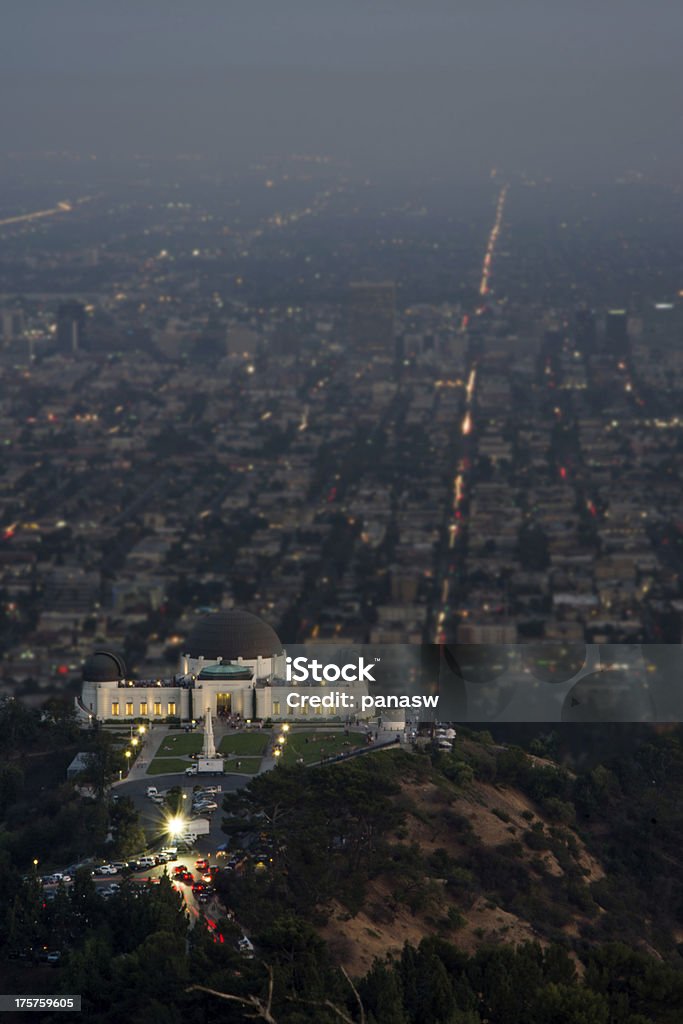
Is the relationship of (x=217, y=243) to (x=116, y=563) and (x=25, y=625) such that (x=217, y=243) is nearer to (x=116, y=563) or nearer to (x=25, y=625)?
(x=116, y=563)

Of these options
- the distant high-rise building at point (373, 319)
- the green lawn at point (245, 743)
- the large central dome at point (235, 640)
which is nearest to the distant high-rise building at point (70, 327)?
the distant high-rise building at point (373, 319)

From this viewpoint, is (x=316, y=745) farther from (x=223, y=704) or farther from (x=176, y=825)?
(x=176, y=825)

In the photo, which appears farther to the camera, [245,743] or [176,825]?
[245,743]

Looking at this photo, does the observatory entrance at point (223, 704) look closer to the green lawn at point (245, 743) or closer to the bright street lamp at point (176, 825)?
the green lawn at point (245, 743)

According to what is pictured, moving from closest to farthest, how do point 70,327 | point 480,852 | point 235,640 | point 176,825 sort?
point 176,825 → point 480,852 → point 235,640 → point 70,327

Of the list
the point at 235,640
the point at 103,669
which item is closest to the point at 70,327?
the point at 235,640

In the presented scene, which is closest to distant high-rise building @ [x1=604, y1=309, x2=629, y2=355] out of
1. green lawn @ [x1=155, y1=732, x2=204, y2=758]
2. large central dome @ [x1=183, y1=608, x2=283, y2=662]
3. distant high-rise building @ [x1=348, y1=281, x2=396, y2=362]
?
distant high-rise building @ [x1=348, y1=281, x2=396, y2=362]
